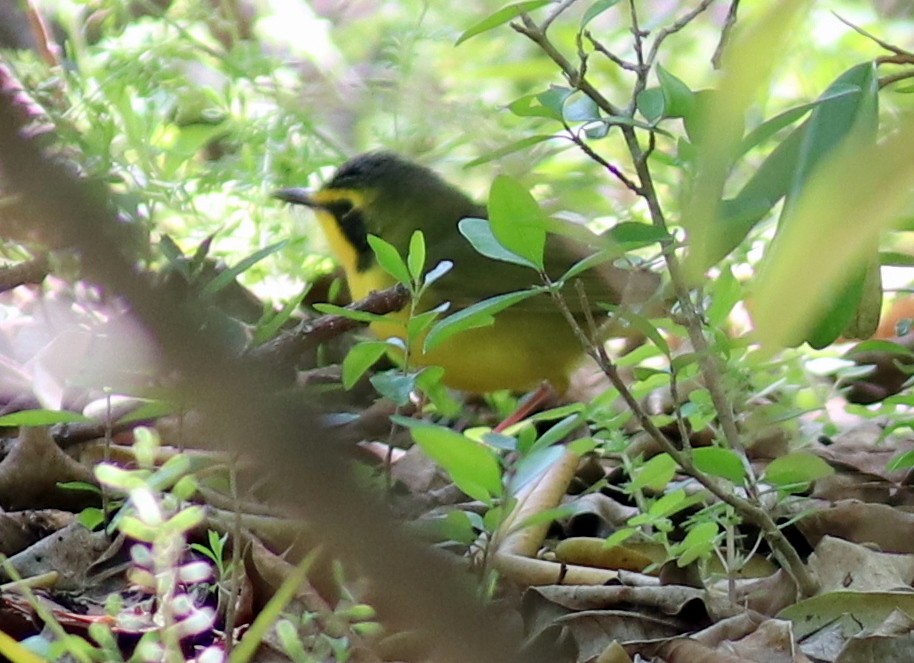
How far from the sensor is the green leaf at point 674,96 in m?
1.07

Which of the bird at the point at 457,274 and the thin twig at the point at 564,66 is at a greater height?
the thin twig at the point at 564,66

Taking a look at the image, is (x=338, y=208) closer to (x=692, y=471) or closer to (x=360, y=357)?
(x=360, y=357)

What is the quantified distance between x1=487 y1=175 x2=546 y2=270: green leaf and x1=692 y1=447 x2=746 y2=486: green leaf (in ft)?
0.87

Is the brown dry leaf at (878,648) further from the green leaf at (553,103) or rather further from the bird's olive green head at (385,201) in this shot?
the bird's olive green head at (385,201)

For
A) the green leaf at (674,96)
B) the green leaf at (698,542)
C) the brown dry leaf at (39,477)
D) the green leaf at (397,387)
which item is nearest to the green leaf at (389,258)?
the green leaf at (397,387)

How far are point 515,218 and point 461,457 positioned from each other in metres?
0.22

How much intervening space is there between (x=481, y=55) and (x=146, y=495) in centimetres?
236

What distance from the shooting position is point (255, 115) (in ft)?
9.16

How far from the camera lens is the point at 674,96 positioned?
1.08m

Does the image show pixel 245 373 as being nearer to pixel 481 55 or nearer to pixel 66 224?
pixel 66 224

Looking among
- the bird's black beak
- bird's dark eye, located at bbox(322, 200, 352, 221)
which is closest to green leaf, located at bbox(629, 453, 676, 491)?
the bird's black beak

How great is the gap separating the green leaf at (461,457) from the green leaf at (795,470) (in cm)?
34

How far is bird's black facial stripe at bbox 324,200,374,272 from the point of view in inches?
116

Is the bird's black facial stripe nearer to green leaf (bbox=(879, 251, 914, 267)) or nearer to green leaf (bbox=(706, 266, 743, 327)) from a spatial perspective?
green leaf (bbox=(706, 266, 743, 327))
